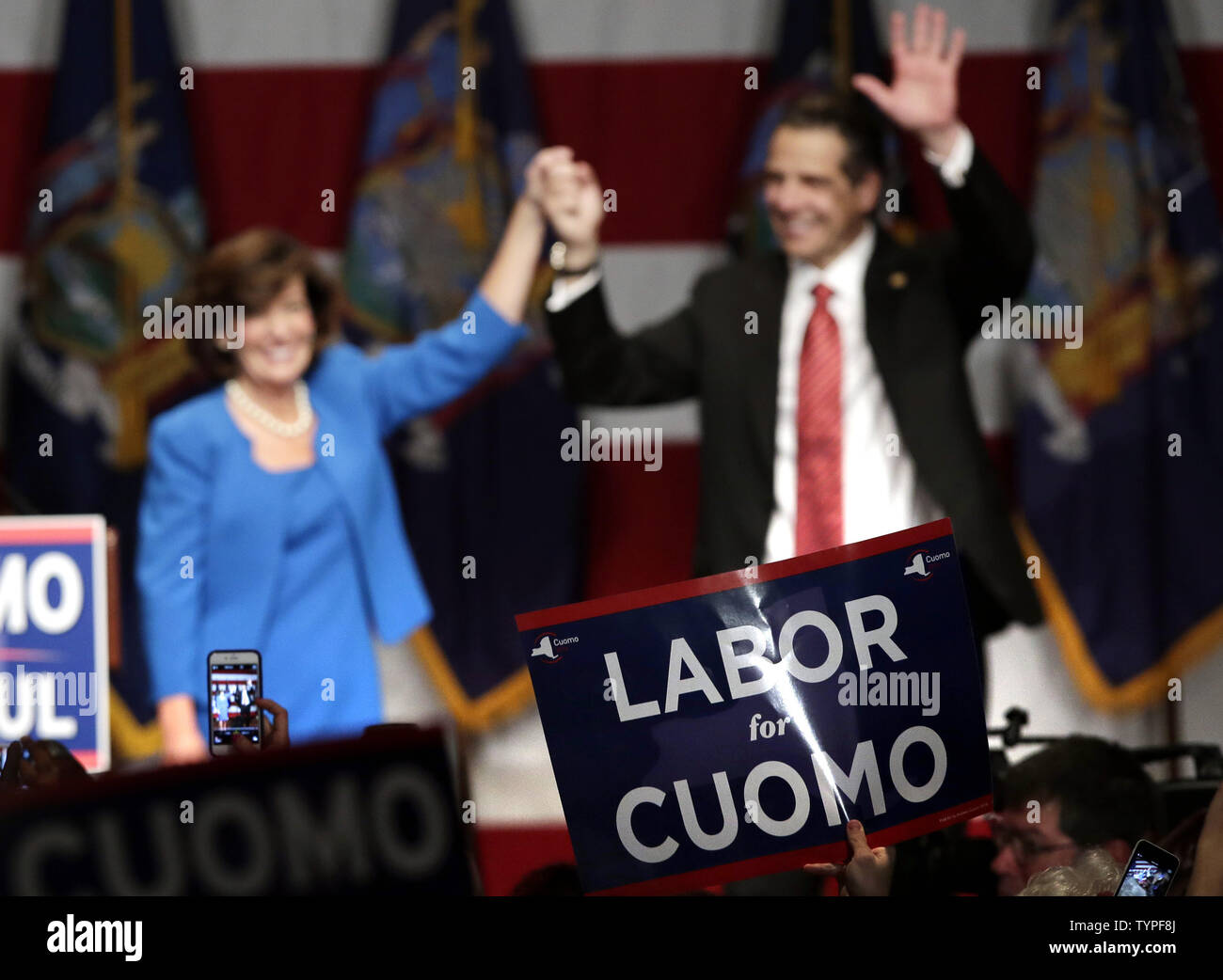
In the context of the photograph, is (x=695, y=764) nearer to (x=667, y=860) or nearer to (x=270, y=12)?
(x=667, y=860)

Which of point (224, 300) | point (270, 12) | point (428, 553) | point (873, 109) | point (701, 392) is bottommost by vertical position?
point (428, 553)

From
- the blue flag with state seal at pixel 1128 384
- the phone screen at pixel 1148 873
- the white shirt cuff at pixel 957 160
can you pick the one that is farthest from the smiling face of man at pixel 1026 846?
the blue flag with state seal at pixel 1128 384

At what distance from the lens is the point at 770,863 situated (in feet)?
4.92

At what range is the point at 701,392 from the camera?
349cm

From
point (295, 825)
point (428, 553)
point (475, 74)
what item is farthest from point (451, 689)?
point (295, 825)

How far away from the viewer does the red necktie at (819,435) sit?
3.38m

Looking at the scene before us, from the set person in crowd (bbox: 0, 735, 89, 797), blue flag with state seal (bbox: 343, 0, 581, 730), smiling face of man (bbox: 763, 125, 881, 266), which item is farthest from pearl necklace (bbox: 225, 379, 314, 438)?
person in crowd (bbox: 0, 735, 89, 797)

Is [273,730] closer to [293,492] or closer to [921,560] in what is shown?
[921,560]

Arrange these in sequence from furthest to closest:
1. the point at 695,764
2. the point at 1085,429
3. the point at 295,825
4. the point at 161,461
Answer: the point at 1085,429
the point at 161,461
the point at 695,764
the point at 295,825

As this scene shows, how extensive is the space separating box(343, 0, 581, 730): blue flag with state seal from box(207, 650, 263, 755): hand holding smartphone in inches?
66.9

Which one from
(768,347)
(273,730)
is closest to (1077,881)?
(273,730)

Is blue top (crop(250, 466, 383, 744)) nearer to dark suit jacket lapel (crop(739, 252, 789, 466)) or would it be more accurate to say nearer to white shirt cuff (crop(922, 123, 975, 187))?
dark suit jacket lapel (crop(739, 252, 789, 466))

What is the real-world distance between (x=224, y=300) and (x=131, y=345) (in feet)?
1.45

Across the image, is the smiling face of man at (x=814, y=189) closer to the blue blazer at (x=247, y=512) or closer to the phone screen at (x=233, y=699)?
the blue blazer at (x=247, y=512)
